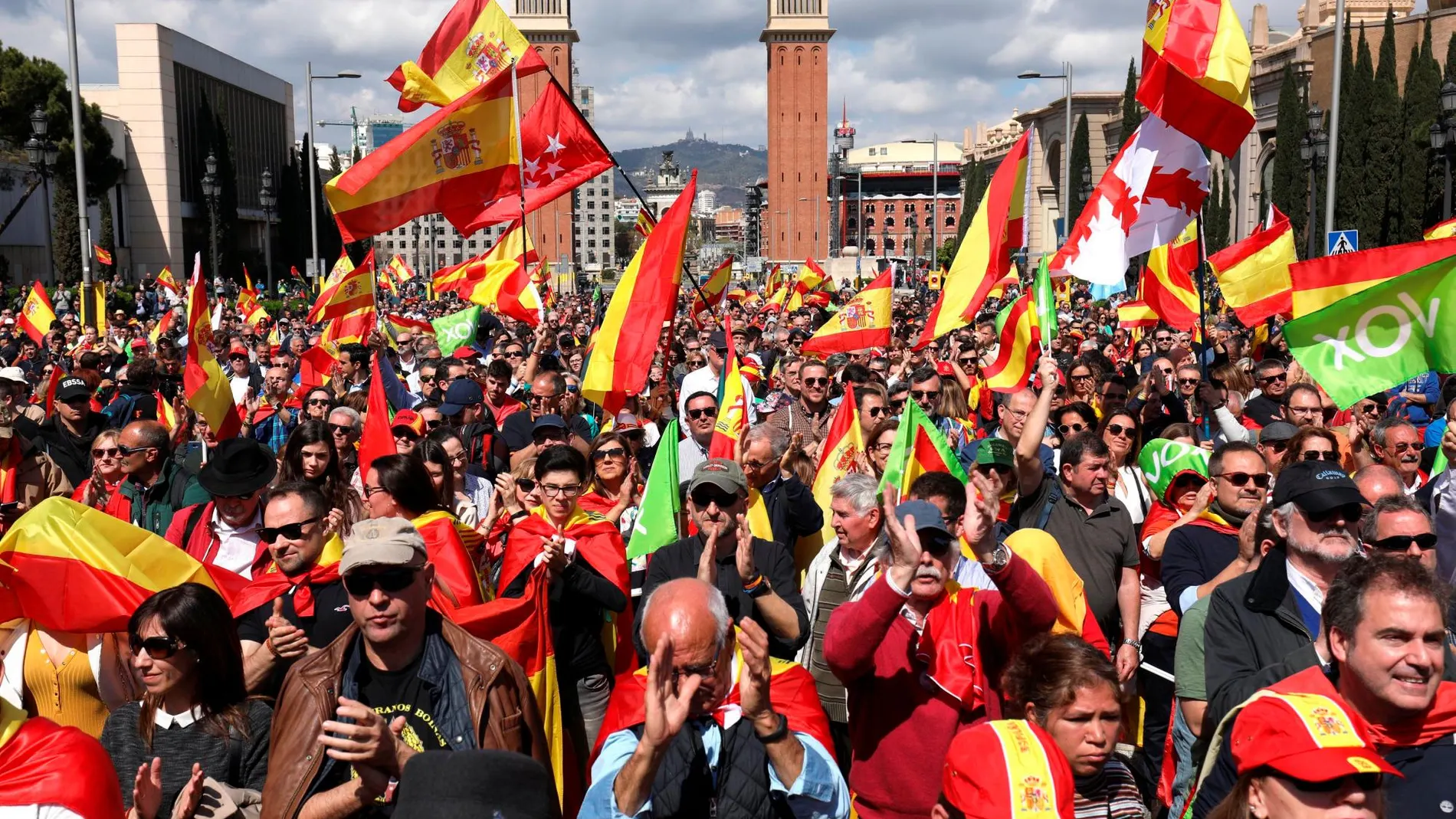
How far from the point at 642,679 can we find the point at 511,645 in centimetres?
112

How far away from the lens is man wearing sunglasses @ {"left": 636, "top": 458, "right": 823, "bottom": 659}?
4.26m

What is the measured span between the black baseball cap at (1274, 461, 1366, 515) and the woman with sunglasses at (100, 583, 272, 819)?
2.84m

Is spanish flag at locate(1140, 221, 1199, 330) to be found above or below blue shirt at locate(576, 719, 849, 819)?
above

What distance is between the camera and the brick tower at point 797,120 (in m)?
104

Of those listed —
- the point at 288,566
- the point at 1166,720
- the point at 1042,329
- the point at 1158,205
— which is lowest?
the point at 1166,720

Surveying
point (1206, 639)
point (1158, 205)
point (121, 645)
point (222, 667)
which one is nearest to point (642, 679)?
point (222, 667)

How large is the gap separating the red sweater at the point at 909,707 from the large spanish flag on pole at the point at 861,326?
8.97m

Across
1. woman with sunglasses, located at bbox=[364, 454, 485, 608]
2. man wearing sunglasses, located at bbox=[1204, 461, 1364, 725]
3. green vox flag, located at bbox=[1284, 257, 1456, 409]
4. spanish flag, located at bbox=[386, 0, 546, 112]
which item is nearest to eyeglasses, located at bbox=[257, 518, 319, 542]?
woman with sunglasses, located at bbox=[364, 454, 485, 608]

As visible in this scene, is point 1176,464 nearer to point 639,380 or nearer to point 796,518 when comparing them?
point 796,518

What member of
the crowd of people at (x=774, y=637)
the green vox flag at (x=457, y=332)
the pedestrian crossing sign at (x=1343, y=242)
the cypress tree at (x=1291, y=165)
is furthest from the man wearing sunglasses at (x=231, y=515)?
the cypress tree at (x=1291, y=165)

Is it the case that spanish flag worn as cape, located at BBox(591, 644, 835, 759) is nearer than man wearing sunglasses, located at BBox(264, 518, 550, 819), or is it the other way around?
man wearing sunglasses, located at BBox(264, 518, 550, 819)

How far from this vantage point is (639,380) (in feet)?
26.3

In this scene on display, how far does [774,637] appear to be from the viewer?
4402 mm

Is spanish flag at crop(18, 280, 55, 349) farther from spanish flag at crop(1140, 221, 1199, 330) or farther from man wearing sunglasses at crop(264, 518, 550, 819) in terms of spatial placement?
man wearing sunglasses at crop(264, 518, 550, 819)
